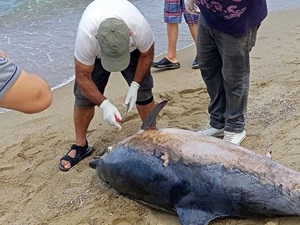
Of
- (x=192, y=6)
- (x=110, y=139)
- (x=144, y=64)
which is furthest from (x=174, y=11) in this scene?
(x=144, y=64)

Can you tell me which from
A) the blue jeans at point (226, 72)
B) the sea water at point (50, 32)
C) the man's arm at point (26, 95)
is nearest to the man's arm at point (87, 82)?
the blue jeans at point (226, 72)

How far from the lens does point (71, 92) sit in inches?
244

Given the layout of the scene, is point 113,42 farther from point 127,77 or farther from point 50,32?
point 50,32

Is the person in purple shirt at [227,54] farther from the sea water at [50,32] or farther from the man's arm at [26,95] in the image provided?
the sea water at [50,32]

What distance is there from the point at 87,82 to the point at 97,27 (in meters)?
0.43

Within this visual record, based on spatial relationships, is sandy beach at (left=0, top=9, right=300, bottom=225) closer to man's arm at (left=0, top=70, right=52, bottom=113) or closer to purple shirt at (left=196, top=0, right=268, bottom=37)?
purple shirt at (left=196, top=0, right=268, bottom=37)

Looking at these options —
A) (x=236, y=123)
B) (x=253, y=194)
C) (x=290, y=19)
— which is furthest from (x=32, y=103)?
(x=290, y=19)

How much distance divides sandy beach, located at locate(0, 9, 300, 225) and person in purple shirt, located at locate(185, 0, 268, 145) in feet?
0.88

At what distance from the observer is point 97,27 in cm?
396

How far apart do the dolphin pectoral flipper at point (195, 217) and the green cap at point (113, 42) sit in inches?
47.5

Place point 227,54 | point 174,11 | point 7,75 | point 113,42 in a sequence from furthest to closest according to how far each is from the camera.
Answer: point 174,11 → point 227,54 → point 113,42 → point 7,75

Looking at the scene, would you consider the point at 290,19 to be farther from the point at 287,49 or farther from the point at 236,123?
the point at 236,123

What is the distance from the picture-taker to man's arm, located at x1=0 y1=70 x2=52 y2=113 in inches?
96.6

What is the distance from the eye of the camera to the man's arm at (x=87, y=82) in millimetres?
4098
